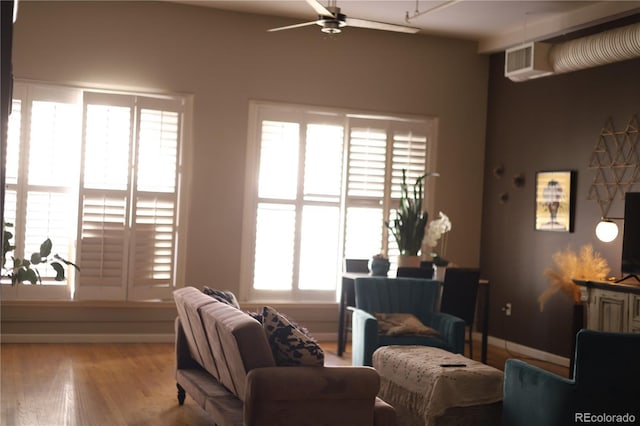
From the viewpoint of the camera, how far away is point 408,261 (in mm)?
7328

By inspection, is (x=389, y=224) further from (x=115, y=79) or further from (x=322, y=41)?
(x=115, y=79)

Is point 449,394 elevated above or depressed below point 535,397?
below

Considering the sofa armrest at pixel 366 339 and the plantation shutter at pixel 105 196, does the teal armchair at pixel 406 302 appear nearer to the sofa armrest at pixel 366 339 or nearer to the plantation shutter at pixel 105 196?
the sofa armrest at pixel 366 339

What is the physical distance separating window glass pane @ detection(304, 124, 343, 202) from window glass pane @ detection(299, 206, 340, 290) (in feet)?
0.54

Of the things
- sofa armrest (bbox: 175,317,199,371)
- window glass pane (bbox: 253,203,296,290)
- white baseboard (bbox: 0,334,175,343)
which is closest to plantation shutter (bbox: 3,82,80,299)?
white baseboard (bbox: 0,334,175,343)

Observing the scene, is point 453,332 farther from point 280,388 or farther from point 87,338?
point 87,338

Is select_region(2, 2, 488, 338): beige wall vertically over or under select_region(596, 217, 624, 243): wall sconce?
over

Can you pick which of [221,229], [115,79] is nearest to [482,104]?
[221,229]

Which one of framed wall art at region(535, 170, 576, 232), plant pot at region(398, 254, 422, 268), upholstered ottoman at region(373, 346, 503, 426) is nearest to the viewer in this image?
upholstered ottoman at region(373, 346, 503, 426)

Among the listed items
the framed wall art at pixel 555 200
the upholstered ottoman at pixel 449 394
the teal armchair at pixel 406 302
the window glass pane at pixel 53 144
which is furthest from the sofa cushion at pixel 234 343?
the framed wall art at pixel 555 200

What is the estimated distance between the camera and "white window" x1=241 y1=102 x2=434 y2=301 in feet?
25.5

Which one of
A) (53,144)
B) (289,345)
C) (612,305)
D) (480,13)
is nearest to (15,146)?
(53,144)

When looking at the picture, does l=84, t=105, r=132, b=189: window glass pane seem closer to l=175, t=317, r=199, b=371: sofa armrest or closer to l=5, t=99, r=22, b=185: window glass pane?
l=5, t=99, r=22, b=185: window glass pane

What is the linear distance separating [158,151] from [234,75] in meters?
1.05
